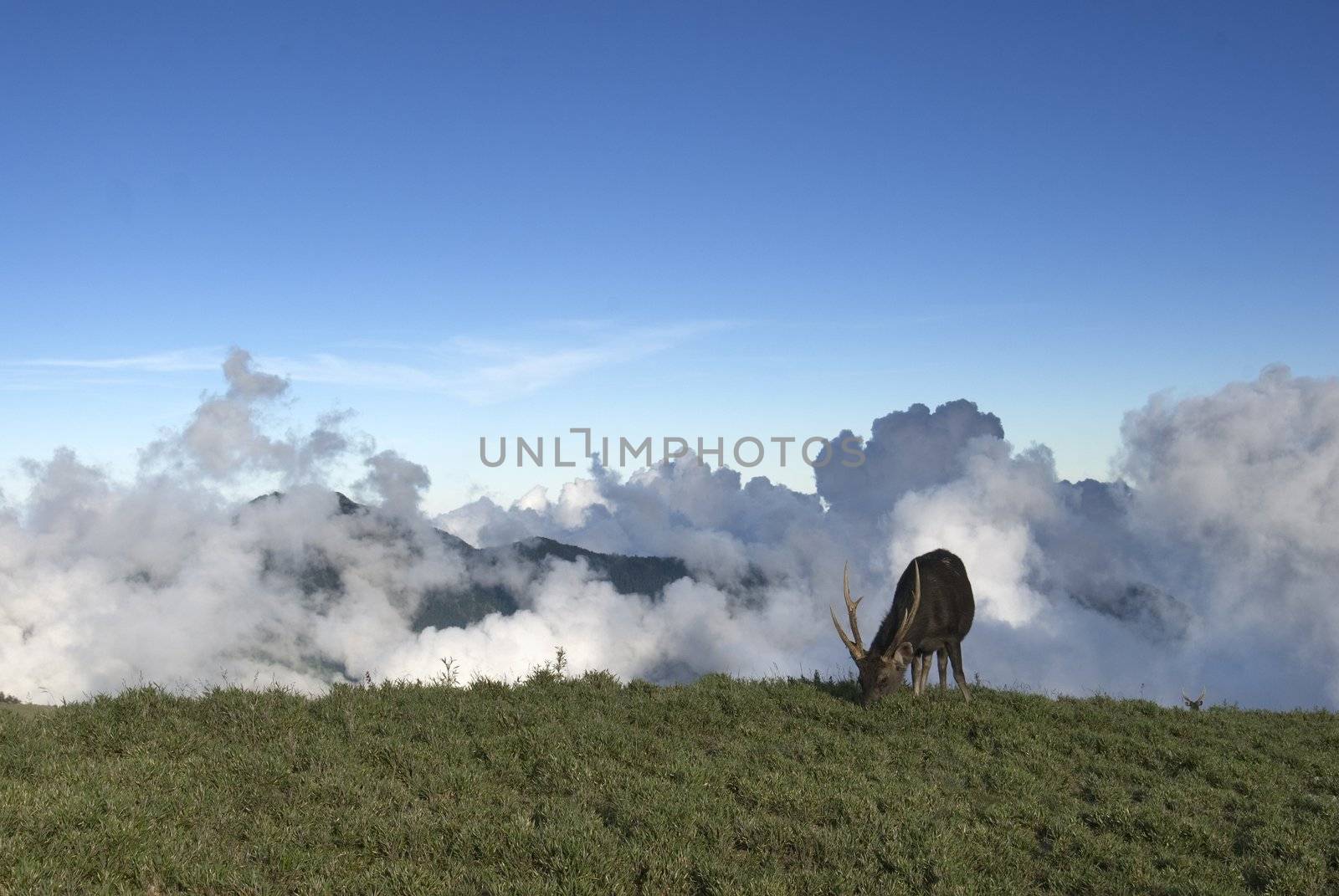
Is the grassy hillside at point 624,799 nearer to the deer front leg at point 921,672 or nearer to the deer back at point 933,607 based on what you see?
the deer front leg at point 921,672

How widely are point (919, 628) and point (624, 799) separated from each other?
918 centimetres

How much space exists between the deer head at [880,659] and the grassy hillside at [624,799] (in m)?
0.97

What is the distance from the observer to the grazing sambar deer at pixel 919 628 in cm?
1591

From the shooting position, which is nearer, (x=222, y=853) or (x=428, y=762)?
(x=222, y=853)

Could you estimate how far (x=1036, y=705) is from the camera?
A: 623 inches

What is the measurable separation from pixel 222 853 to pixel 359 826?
4.02 feet

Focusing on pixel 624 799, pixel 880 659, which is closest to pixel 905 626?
pixel 880 659

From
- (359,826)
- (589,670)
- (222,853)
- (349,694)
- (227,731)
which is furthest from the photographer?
(589,670)

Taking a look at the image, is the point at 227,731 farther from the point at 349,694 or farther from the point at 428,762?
the point at 428,762

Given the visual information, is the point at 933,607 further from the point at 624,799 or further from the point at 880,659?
the point at 624,799

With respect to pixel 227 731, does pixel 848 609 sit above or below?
above

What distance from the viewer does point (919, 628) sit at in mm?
16922

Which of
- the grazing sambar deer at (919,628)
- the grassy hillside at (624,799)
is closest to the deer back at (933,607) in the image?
the grazing sambar deer at (919,628)

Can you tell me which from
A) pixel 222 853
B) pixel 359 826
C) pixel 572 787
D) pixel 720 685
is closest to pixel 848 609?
pixel 720 685
